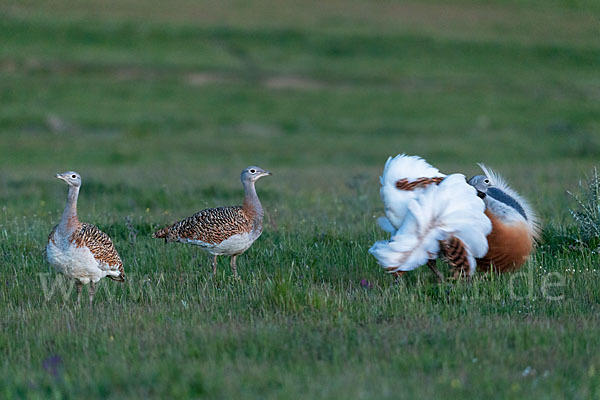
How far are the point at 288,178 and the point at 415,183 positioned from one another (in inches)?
373

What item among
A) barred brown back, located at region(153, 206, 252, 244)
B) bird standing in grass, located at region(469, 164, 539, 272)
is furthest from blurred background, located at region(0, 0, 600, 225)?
bird standing in grass, located at region(469, 164, 539, 272)

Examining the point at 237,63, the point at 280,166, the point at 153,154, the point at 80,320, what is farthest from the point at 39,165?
the point at 237,63

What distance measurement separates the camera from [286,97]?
31859 mm

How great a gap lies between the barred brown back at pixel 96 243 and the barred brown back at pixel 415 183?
2.51m

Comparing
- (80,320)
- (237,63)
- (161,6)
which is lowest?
(80,320)

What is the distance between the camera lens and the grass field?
4.55 meters

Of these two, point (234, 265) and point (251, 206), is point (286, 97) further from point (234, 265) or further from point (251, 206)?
point (234, 265)

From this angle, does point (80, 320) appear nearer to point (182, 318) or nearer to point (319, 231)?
point (182, 318)

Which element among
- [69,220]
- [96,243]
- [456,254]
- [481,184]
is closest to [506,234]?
[456,254]

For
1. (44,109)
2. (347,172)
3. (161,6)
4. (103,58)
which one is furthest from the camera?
(161,6)

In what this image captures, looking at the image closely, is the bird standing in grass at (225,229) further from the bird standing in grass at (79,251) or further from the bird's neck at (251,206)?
the bird standing in grass at (79,251)

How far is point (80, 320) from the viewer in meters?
5.60

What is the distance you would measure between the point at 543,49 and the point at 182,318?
37692 millimetres

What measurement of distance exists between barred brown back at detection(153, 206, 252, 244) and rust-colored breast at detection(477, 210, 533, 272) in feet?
7.30
